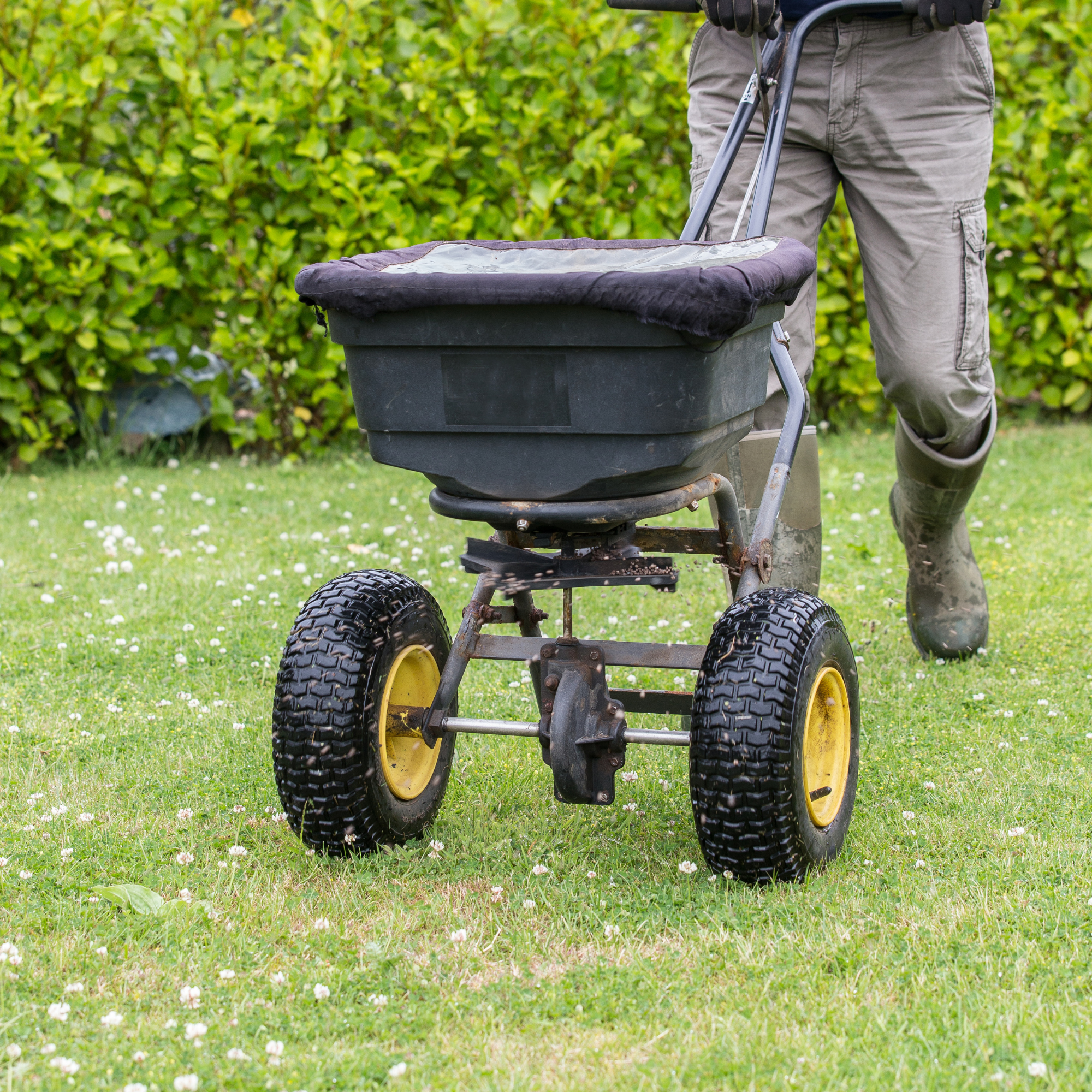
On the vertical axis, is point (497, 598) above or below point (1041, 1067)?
below

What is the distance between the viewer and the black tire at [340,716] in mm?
2482

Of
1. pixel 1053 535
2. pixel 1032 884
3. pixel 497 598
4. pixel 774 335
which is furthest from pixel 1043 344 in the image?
pixel 1032 884

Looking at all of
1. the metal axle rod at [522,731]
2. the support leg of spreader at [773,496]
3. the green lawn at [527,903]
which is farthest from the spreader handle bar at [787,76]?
the green lawn at [527,903]

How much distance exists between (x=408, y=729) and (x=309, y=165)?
158 inches

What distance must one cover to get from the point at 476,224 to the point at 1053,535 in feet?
9.52

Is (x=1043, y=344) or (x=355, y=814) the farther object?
(x=1043, y=344)

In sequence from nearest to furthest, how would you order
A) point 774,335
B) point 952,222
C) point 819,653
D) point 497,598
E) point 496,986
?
point 496,986, point 819,653, point 774,335, point 952,222, point 497,598

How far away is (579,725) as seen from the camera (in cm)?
249

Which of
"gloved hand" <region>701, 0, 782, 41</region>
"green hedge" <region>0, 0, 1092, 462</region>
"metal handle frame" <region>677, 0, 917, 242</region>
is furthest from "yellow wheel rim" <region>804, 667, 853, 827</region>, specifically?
"green hedge" <region>0, 0, 1092, 462</region>

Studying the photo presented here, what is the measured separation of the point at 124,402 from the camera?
21.4 feet

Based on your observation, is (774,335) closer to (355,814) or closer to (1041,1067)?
(355,814)

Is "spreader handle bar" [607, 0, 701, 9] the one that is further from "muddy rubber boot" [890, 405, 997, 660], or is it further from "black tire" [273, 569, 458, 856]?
"black tire" [273, 569, 458, 856]

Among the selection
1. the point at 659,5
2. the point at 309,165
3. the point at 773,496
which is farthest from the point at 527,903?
the point at 309,165

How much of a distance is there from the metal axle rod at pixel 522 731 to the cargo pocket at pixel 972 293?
134cm
